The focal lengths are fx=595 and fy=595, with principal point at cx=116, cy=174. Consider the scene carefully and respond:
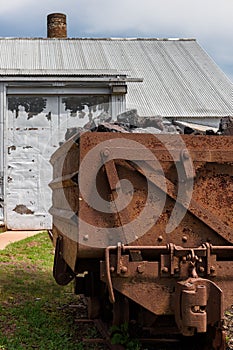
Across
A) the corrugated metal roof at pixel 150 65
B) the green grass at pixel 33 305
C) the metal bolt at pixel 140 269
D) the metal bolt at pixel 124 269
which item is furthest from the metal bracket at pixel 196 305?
the corrugated metal roof at pixel 150 65

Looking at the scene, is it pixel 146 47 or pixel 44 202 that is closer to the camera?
pixel 44 202

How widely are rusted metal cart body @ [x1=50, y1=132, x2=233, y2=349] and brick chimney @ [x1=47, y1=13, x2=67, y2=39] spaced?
20.4m

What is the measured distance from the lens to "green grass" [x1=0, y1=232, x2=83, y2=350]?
5836 millimetres

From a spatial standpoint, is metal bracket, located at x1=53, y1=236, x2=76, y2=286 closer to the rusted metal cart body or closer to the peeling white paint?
the rusted metal cart body

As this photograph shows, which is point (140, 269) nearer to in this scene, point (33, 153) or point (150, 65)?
point (33, 153)

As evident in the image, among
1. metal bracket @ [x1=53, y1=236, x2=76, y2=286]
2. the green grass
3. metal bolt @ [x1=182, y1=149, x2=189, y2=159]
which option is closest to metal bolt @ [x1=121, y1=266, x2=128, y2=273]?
metal bolt @ [x1=182, y1=149, x2=189, y2=159]

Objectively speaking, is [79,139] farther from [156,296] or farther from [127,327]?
[127,327]

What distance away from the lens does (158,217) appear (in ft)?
15.5

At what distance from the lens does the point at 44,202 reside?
46.7ft

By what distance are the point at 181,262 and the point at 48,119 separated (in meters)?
10.1

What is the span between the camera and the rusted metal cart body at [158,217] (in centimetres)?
458

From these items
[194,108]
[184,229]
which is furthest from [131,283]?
[194,108]

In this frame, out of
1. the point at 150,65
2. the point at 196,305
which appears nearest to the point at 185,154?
the point at 196,305

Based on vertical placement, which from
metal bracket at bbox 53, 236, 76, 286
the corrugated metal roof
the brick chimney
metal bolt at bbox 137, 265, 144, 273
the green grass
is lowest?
the green grass
